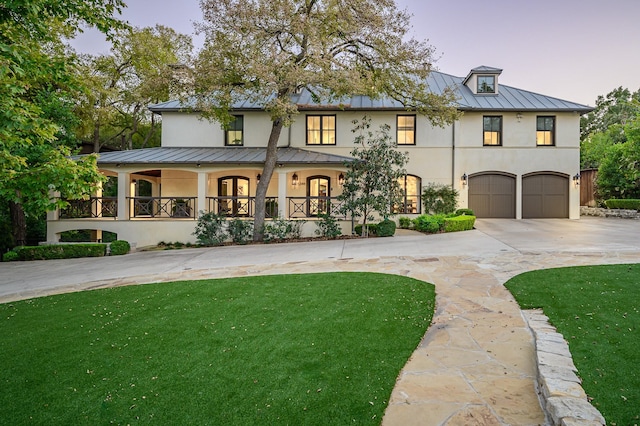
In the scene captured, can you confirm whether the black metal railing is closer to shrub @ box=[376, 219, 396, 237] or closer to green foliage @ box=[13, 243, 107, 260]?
shrub @ box=[376, 219, 396, 237]

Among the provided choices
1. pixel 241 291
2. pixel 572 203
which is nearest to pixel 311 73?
pixel 241 291

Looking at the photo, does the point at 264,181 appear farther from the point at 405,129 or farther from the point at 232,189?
the point at 405,129

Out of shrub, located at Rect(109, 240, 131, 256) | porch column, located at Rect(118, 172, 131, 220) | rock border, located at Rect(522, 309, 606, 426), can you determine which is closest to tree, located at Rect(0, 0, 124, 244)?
rock border, located at Rect(522, 309, 606, 426)

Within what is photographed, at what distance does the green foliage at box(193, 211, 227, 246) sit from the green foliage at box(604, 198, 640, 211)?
849 inches

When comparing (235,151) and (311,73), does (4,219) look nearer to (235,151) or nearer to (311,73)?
(235,151)

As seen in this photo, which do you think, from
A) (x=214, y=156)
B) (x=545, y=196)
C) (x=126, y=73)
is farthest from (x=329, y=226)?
(x=126, y=73)

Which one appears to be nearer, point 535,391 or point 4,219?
point 535,391

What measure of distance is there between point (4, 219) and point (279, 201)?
1150cm

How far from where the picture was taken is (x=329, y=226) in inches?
534

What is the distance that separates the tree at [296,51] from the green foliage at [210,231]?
140 centimetres

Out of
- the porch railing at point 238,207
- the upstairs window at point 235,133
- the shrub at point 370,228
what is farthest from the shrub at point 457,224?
the upstairs window at point 235,133

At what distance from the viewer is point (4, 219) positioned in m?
14.4

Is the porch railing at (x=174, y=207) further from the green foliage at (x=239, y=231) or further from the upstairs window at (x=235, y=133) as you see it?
the upstairs window at (x=235, y=133)

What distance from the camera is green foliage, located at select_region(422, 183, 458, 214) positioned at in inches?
675
